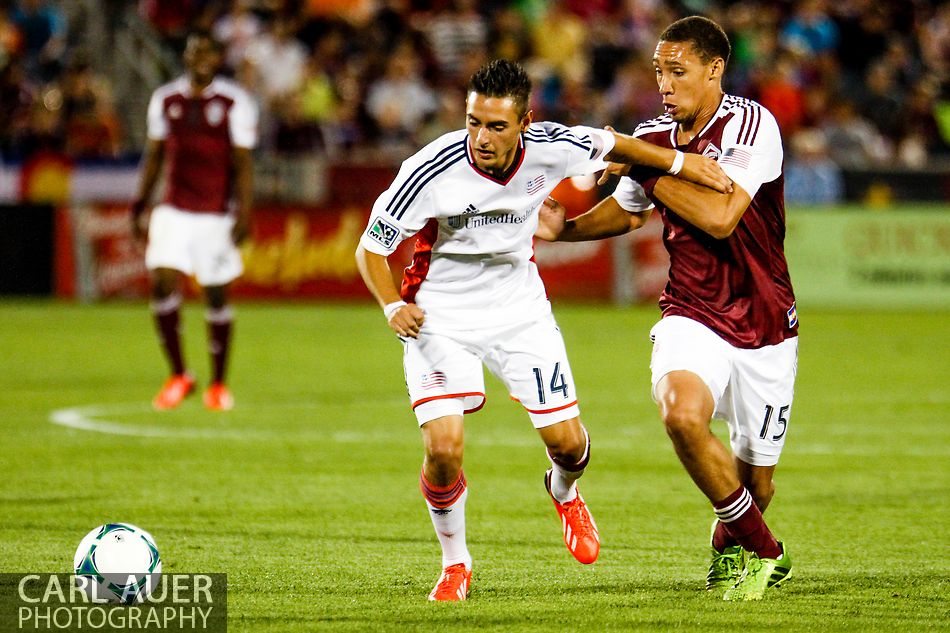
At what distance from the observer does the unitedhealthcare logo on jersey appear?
5.85 m

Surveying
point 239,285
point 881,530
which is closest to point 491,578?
point 881,530

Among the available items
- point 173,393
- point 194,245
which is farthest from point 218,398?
point 194,245

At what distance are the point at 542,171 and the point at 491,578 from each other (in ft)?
5.15

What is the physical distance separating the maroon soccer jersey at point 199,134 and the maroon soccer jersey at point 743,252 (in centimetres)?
586

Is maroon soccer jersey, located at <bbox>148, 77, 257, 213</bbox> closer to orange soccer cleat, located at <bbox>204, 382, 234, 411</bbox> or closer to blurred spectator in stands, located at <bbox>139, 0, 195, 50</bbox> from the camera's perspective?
orange soccer cleat, located at <bbox>204, 382, 234, 411</bbox>

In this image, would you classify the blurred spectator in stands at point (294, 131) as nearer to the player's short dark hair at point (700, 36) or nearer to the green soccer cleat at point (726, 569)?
the player's short dark hair at point (700, 36)

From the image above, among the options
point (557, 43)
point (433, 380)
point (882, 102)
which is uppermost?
point (557, 43)

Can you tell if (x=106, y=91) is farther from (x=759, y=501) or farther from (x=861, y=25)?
(x=759, y=501)

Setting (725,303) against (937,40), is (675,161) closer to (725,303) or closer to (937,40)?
(725,303)

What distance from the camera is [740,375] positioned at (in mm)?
5785

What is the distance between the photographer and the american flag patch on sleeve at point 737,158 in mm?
5734

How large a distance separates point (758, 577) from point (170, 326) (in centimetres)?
666

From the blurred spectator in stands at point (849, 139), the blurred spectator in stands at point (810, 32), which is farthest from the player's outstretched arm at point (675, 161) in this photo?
the blurred spectator in stands at point (810, 32)

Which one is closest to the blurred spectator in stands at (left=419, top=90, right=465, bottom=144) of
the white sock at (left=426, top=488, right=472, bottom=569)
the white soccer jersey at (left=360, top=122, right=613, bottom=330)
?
the white soccer jersey at (left=360, top=122, right=613, bottom=330)
